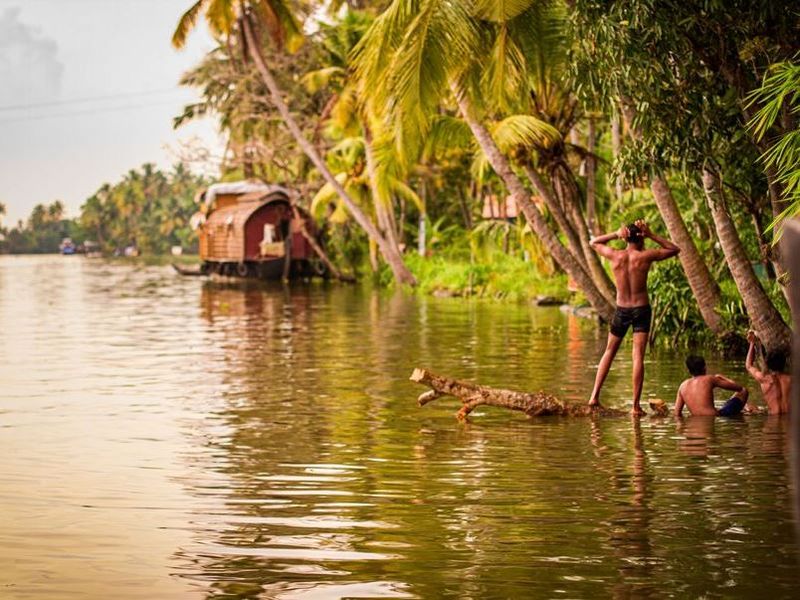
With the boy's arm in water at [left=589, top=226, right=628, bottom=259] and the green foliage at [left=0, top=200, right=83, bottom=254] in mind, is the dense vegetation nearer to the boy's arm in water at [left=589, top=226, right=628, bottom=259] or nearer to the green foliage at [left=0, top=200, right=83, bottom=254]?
the boy's arm in water at [left=589, top=226, right=628, bottom=259]

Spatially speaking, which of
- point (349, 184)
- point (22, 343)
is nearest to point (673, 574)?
point (22, 343)

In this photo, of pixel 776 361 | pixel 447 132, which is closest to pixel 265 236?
pixel 447 132

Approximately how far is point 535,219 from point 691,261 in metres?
5.11

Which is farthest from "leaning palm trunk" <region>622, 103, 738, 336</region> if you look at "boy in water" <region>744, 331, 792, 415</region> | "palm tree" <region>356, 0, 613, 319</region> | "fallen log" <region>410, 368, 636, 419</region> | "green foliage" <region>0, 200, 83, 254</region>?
"green foliage" <region>0, 200, 83, 254</region>

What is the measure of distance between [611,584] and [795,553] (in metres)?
1.30

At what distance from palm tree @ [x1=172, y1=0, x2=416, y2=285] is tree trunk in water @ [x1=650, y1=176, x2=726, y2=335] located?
2283 cm

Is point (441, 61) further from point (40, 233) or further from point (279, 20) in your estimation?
point (40, 233)

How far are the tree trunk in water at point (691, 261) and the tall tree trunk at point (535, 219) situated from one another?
3.05m

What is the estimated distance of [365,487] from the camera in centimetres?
959

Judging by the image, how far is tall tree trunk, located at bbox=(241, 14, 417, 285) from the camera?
39719 mm

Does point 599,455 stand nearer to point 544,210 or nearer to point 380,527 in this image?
point 380,527

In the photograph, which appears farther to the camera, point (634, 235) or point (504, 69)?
point (504, 69)

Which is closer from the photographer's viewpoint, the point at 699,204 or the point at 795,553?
the point at 795,553

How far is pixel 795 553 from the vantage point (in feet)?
24.4
